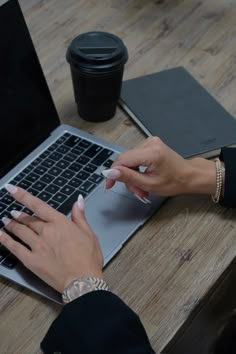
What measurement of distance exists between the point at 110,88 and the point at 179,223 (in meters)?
0.31

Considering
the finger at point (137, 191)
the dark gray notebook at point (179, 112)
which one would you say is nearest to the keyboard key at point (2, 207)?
the finger at point (137, 191)

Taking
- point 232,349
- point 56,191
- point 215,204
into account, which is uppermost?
point 56,191

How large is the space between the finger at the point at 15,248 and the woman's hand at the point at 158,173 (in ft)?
0.58

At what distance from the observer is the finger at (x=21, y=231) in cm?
73

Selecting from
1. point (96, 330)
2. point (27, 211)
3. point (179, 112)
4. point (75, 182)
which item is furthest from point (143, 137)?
point (96, 330)

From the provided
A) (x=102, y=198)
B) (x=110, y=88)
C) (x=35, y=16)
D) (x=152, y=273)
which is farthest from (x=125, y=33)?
(x=152, y=273)

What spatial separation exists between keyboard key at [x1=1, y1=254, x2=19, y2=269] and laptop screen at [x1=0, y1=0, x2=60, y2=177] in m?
0.18

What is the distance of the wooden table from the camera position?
706 mm

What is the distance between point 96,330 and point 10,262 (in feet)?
0.59

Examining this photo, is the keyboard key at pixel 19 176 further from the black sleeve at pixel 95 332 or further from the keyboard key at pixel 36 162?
the black sleeve at pixel 95 332

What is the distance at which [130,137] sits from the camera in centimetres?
98

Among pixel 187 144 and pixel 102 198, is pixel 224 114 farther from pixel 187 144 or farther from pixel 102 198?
pixel 102 198

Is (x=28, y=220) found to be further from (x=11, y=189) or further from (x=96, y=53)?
(x=96, y=53)

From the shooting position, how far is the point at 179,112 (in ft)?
3.29
